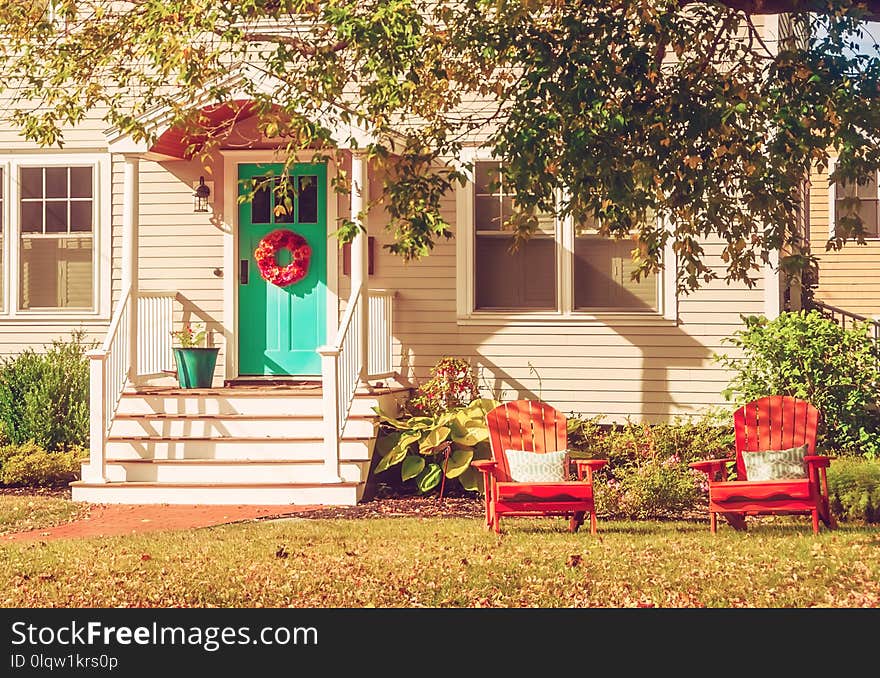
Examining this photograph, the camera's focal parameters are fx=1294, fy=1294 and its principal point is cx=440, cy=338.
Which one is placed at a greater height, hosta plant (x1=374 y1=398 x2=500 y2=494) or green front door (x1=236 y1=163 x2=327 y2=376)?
green front door (x1=236 y1=163 x2=327 y2=376)

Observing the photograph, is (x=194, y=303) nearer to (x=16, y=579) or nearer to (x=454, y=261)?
(x=454, y=261)

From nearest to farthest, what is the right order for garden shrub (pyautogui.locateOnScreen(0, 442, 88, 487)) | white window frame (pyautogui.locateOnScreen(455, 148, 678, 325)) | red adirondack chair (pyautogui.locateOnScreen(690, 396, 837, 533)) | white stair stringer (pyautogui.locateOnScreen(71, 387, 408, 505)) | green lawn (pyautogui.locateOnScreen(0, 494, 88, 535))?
red adirondack chair (pyautogui.locateOnScreen(690, 396, 837, 533))
green lawn (pyautogui.locateOnScreen(0, 494, 88, 535))
white stair stringer (pyautogui.locateOnScreen(71, 387, 408, 505))
garden shrub (pyautogui.locateOnScreen(0, 442, 88, 487))
white window frame (pyautogui.locateOnScreen(455, 148, 678, 325))

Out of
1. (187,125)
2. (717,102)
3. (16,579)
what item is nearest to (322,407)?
(187,125)

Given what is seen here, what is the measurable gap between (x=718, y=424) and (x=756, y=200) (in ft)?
14.8

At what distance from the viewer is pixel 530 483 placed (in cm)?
969

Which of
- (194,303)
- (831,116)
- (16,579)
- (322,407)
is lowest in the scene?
(16,579)

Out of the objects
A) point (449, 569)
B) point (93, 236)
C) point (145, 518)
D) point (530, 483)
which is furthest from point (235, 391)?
point (449, 569)

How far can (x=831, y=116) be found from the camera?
8.23m

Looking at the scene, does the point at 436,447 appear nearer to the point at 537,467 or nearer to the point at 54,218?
the point at 537,467

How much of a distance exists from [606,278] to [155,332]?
4.68m

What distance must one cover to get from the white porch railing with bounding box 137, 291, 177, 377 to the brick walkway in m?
2.05

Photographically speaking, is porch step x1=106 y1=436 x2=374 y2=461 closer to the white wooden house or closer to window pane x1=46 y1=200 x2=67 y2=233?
the white wooden house

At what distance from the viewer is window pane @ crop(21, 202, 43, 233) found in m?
14.2

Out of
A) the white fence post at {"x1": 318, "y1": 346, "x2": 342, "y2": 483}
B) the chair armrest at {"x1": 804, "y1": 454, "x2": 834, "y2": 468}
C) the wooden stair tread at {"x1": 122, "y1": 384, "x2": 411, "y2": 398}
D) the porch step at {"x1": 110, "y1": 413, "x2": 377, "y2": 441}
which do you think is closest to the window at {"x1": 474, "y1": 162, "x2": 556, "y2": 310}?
the wooden stair tread at {"x1": 122, "y1": 384, "x2": 411, "y2": 398}
